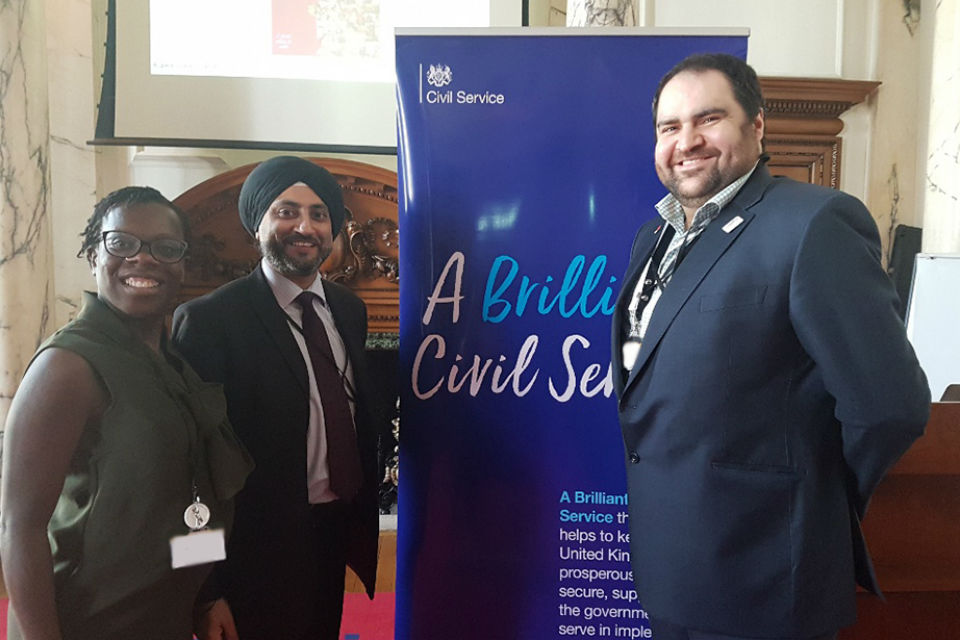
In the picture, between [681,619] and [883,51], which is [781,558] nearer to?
→ [681,619]

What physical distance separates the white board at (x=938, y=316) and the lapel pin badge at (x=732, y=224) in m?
1.49

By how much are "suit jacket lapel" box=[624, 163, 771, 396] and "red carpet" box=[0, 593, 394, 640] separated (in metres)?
1.79

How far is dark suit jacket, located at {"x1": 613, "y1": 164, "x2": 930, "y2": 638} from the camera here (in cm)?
110

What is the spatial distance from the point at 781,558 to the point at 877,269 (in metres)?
0.53

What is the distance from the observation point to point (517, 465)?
Answer: 6.22 ft

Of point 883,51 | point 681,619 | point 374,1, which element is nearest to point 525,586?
point 681,619

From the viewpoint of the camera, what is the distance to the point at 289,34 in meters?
3.02

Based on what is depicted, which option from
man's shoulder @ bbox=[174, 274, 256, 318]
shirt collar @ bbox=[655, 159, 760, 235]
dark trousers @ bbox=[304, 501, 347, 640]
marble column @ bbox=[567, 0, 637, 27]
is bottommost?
dark trousers @ bbox=[304, 501, 347, 640]

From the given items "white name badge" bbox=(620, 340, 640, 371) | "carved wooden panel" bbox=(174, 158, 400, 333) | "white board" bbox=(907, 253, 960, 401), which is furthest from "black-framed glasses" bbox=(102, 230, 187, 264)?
"white board" bbox=(907, 253, 960, 401)

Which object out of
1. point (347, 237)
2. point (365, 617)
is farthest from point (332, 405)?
point (347, 237)

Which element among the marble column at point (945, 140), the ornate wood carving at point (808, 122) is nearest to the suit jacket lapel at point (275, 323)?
the marble column at point (945, 140)

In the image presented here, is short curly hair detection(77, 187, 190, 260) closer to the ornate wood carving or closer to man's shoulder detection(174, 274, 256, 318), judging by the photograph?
man's shoulder detection(174, 274, 256, 318)

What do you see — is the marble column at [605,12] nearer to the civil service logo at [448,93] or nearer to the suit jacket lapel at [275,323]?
the civil service logo at [448,93]

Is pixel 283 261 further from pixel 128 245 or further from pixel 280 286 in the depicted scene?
pixel 128 245
